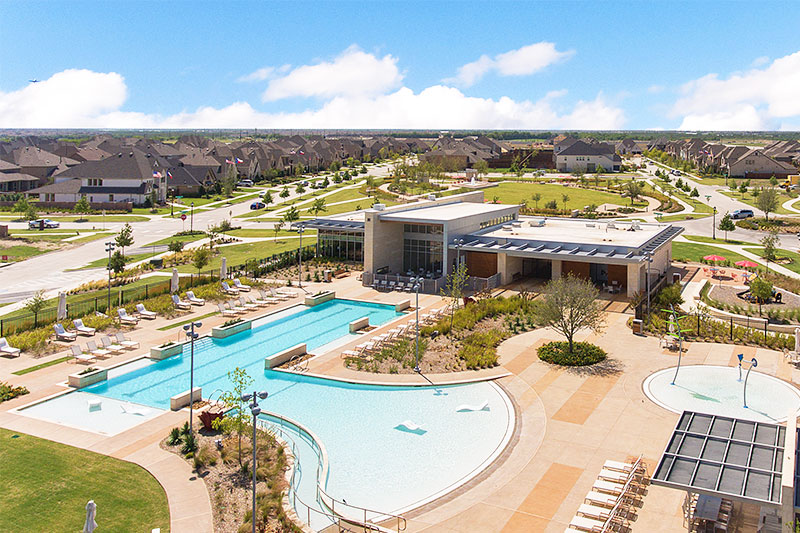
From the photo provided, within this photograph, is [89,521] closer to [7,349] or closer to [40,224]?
[7,349]

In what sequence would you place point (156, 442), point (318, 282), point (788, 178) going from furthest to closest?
point (788, 178) < point (318, 282) < point (156, 442)

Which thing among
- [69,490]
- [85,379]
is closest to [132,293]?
[85,379]

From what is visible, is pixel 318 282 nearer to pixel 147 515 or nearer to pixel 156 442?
pixel 156 442

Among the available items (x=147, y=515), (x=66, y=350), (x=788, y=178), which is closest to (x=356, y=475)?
(x=147, y=515)

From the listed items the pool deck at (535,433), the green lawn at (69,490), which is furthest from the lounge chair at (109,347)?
the green lawn at (69,490)

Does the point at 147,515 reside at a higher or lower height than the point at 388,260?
lower

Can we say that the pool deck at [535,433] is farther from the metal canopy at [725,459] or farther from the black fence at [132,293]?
the black fence at [132,293]

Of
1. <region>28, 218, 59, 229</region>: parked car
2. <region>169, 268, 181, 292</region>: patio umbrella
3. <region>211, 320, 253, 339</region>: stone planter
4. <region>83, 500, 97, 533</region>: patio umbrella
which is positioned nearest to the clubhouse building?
<region>211, 320, 253, 339</region>: stone planter

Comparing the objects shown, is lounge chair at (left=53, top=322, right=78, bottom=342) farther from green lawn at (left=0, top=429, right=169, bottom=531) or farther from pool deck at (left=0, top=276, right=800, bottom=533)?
green lawn at (left=0, top=429, right=169, bottom=531)
